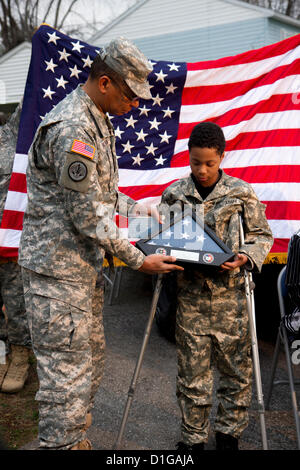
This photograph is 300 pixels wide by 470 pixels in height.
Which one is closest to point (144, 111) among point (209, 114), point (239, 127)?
point (209, 114)

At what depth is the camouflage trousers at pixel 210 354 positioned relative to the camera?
248 cm

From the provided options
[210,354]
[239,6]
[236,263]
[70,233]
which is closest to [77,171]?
[70,233]

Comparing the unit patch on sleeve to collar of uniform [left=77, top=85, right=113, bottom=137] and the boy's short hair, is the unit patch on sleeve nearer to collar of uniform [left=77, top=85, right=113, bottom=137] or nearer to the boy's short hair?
collar of uniform [left=77, top=85, right=113, bottom=137]

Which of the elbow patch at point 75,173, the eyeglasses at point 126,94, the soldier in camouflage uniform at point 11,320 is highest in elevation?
the eyeglasses at point 126,94

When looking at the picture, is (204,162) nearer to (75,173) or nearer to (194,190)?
(194,190)

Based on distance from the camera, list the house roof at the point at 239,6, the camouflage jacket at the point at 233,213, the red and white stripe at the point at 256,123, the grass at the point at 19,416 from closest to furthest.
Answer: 1. the camouflage jacket at the point at 233,213
2. the grass at the point at 19,416
3. the red and white stripe at the point at 256,123
4. the house roof at the point at 239,6

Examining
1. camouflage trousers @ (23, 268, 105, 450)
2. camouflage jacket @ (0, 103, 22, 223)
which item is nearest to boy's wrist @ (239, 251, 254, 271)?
camouflage trousers @ (23, 268, 105, 450)

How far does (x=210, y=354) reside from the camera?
8.31ft

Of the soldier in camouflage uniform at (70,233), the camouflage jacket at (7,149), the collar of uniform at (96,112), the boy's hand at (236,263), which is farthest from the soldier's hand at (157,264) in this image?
the camouflage jacket at (7,149)

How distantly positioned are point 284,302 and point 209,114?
5.97 feet

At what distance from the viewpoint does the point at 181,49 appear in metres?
14.1

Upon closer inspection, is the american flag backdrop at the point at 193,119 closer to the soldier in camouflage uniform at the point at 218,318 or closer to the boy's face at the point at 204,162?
the soldier in camouflage uniform at the point at 218,318

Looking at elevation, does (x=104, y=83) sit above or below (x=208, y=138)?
above

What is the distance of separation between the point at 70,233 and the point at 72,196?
0.21 meters
